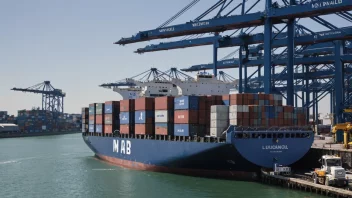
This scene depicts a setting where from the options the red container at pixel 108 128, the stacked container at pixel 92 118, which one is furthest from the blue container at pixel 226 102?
the stacked container at pixel 92 118

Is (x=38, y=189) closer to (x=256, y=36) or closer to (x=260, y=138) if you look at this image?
(x=260, y=138)

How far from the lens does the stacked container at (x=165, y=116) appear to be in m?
36.0

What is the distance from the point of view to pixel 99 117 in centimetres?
4953

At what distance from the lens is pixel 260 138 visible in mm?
30625

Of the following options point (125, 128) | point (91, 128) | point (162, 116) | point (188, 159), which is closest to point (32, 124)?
point (91, 128)

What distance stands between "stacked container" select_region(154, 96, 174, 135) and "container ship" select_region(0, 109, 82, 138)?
106 meters

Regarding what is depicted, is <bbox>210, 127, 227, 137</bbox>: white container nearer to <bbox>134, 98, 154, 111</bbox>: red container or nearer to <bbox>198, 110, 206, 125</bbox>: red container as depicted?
<bbox>198, 110, 206, 125</bbox>: red container

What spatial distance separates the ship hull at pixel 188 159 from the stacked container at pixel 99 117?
680 centimetres

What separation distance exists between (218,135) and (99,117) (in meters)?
21.6

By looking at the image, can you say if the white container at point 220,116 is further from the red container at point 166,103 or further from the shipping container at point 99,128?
the shipping container at point 99,128

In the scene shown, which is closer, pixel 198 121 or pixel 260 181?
pixel 260 181

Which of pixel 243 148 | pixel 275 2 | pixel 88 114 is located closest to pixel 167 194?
pixel 243 148

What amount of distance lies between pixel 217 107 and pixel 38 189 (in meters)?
14.0

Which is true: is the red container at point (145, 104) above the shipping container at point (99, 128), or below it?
above
